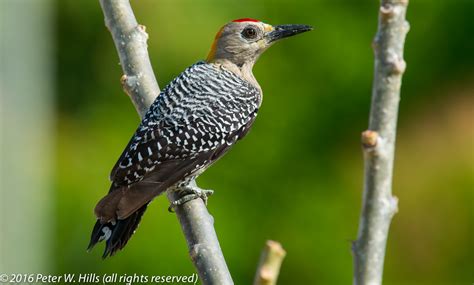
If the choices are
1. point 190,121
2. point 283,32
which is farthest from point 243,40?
point 190,121

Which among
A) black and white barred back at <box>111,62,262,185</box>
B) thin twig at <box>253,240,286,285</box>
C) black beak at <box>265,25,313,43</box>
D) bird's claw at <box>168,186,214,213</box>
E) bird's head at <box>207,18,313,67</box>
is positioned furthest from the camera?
bird's head at <box>207,18,313,67</box>

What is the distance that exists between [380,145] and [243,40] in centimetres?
266

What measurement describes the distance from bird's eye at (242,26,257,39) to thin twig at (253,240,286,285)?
2697 millimetres

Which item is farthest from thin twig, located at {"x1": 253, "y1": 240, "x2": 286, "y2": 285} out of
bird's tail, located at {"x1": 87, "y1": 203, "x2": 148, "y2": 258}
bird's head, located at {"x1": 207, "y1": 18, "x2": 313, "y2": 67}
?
bird's head, located at {"x1": 207, "y1": 18, "x2": 313, "y2": 67}

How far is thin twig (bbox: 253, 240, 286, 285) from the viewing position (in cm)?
116

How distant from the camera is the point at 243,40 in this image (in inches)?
150

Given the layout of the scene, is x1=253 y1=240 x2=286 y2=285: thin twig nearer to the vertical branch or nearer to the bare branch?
the vertical branch

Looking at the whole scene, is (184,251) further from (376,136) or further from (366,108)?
(376,136)

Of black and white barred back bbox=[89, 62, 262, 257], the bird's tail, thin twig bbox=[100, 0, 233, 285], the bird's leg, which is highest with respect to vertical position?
thin twig bbox=[100, 0, 233, 285]

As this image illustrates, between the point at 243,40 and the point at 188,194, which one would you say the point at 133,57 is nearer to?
the point at 188,194

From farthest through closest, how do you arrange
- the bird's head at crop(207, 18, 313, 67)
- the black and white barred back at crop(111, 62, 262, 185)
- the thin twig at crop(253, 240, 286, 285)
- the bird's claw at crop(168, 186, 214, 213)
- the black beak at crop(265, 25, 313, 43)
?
the bird's head at crop(207, 18, 313, 67) → the black beak at crop(265, 25, 313, 43) → the black and white barred back at crop(111, 62, 262, 185) → the bird's claw at crop(168, 186, 214, 213) → the thin twig at crop(253, 240, 286, 285)

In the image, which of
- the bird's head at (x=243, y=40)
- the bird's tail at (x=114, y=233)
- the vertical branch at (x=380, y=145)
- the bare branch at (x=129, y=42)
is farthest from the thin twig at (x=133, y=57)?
the vertical branch at (x=380, y=145)

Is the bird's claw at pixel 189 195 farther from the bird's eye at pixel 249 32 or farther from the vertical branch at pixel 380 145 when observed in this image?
the vertical branch at pixel 380 145

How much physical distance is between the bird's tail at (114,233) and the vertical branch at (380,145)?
175 cm
